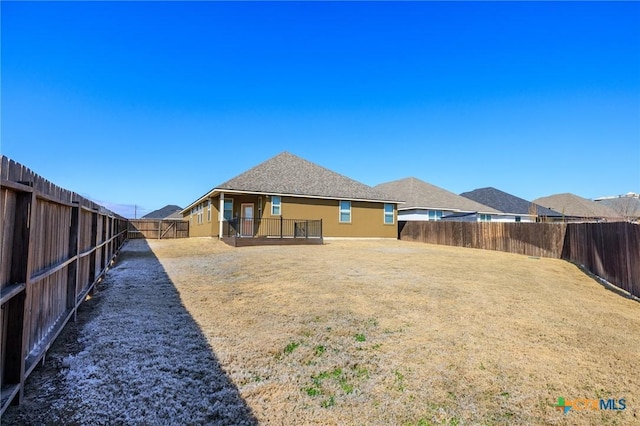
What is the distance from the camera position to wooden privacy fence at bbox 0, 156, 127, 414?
Answer: 7.61 ft

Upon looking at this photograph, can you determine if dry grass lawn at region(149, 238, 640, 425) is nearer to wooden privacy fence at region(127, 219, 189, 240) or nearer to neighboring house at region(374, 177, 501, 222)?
neighboring house at region(374, 177, 501, 222)

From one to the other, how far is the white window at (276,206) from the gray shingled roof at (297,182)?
1.25 feet

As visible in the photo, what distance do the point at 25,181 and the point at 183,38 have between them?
12.4 m

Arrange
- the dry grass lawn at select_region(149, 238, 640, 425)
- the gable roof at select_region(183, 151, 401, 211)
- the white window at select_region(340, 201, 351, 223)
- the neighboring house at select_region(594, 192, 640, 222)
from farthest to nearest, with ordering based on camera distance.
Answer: the neighboring house at select_region(594, 192, 640, 222)
the white window at select_region(340, 201, 351, 223)
the gable roof at select_region(183, 151, 401, 211)
the dry grass lawn at select_region(149, 238, 640, 425)

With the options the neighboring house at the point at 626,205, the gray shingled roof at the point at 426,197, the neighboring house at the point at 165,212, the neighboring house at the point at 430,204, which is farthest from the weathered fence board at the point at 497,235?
the neighboring house at the point at 165,212

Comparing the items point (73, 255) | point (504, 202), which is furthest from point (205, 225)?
point (504, 202)

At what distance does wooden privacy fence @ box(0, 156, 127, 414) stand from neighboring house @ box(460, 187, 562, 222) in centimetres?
3273

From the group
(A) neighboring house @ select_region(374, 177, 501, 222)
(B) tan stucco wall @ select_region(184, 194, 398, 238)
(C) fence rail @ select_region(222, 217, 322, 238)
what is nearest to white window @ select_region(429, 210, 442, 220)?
(A) neighboring house @ select_region(374, 177, 501, 222)

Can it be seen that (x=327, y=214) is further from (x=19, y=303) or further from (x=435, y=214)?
(x=19, y=303)

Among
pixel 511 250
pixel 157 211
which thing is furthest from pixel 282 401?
pixel 157 211

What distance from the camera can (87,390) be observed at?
2.76 metres

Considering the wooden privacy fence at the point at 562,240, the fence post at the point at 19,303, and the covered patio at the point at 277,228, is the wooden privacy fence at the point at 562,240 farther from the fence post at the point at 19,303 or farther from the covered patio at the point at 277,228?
the fence post at the point at 19,303

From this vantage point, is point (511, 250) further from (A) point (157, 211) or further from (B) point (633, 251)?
(A) point (157, 211)

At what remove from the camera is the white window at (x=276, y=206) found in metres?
18.5
